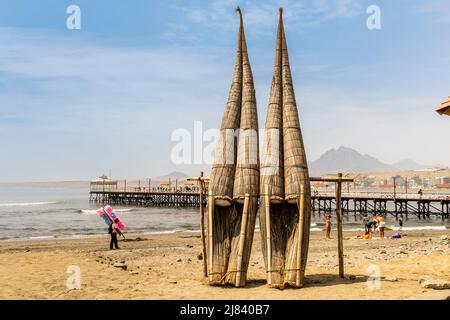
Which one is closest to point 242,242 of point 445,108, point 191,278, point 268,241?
point 268,241

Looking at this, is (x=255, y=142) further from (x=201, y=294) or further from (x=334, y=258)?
(x=334, y=258)

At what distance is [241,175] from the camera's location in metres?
10.5

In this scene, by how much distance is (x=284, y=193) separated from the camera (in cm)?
1034

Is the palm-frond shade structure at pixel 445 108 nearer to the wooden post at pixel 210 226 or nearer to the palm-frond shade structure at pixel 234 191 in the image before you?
the palm-frond shade structure at pixel 234 191

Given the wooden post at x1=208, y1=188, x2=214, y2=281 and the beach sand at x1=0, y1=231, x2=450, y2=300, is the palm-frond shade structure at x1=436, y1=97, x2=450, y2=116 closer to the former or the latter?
the beach sand at x1=0, y1=231, x2=450, y2=300

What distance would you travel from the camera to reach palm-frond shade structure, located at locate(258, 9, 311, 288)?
9938 millimetres

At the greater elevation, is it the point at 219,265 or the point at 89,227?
the point at 219,265

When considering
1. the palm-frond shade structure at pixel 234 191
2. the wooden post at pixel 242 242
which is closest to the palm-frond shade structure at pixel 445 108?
the palm-frond shade structure at pixel 234 191

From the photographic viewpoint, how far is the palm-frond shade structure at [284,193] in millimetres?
9938

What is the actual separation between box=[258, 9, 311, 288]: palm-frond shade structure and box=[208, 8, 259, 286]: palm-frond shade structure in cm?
34

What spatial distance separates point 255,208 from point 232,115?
2.51 metres

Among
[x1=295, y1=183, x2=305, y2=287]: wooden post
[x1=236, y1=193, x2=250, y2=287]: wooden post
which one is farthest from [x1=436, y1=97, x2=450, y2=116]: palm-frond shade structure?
[x1=236, y1=193, x2=250, y2=287]: wooden post

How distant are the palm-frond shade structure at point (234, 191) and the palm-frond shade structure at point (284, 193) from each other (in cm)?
34
